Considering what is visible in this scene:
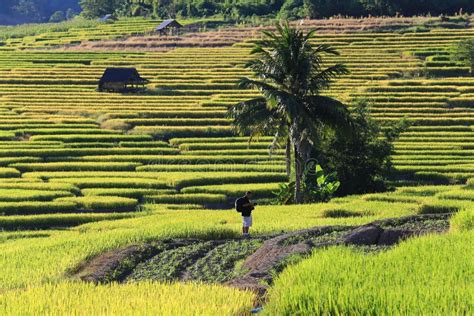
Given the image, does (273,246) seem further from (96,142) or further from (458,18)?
(458,18)

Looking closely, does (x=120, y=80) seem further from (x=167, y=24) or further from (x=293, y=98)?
(x=293, y=98)

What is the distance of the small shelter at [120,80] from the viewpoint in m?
76.4

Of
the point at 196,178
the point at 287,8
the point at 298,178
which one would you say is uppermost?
the point at 287,8

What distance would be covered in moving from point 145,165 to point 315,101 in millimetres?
13345

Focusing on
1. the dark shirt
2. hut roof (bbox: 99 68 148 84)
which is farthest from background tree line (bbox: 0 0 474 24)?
the dark shirt

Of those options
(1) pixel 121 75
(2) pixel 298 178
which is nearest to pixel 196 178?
(2) pixel 298 178

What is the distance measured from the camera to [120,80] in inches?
2997

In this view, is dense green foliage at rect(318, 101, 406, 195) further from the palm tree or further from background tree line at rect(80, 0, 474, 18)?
background tree line at rect(80, 0, 474, 18)

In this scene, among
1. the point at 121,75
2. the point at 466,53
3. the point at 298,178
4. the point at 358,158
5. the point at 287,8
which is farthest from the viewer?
the point at 287,8

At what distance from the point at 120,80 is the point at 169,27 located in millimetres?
43186

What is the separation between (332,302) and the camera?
1042 cm

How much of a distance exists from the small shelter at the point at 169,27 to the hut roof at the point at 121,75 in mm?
40611

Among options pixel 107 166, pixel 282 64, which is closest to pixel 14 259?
pixel 282 64

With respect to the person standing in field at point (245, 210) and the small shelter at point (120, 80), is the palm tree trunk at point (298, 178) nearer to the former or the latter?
the person standing in field at point (245, 210)
